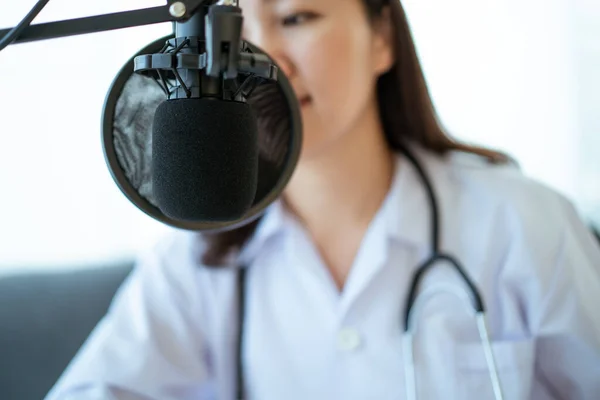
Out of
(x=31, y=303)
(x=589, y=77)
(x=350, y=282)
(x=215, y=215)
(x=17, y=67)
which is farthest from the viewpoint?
(x=589, y=77)

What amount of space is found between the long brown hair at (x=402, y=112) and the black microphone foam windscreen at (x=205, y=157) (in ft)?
1.80

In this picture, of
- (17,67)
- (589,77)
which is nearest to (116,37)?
(17,67)

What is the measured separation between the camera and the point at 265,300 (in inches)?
37.7

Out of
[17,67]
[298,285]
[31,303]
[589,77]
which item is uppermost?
[17,67]

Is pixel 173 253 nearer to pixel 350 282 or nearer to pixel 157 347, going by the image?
pixel 157 347

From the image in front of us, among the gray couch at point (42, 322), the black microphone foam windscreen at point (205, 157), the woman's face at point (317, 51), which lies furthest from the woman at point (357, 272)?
the black microphone foam windscreen at point (205, 157)

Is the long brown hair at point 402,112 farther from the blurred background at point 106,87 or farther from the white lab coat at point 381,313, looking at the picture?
the blurred background at point 106,87

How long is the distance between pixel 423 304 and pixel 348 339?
0.11 metres

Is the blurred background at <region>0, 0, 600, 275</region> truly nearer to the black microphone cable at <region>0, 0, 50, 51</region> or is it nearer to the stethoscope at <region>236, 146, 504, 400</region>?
the stethoscope at <region>236, 146, 504, 400</region>

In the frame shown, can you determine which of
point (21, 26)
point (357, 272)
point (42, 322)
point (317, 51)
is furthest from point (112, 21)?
point (42, 322)

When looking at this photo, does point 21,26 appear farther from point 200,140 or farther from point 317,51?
point 317,51

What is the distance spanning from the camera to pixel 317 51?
2.77ft

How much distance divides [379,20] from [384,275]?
34cm

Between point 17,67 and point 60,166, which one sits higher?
point 17,67
